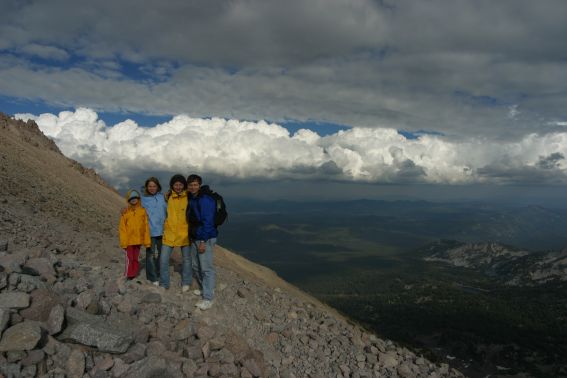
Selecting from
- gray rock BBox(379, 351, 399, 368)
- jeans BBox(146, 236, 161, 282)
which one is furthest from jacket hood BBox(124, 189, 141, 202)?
gray rock BBox(379, 351, 399, 368)

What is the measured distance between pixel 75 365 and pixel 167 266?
18.8 feet

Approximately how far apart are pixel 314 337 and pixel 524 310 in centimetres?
17479

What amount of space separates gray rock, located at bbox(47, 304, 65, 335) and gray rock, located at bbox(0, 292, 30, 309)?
0.52 m

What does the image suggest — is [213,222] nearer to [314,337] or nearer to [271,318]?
[271,318]

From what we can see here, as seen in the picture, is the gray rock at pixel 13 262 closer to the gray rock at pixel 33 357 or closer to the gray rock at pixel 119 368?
the gray rock at pixel 33 357

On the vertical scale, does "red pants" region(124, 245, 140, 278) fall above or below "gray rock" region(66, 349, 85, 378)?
above

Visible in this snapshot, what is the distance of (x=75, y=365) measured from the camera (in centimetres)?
728

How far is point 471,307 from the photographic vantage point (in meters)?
150

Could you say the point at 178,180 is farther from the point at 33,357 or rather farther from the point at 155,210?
the point at 33,357

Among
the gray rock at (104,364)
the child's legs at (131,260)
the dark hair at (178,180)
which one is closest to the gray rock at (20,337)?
the gray rock at (104,364)

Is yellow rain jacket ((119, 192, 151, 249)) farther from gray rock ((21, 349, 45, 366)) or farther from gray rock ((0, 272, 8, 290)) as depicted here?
gray rock ((21, 349, 45, 366))

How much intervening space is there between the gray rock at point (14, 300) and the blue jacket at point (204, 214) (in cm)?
515

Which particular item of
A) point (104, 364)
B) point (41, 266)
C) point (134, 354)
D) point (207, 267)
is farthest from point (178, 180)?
point (104, 364)

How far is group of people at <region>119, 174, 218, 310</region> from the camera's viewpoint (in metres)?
12.3
